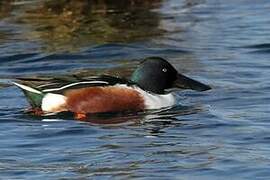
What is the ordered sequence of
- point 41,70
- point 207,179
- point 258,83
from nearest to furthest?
1. point 207,179
2. point 258,83
3. point 41,70

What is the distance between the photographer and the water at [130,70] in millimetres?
10250

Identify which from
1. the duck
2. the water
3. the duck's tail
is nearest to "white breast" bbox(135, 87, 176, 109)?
the duck

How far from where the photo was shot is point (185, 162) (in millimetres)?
10266

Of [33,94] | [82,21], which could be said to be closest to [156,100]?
[33,94]

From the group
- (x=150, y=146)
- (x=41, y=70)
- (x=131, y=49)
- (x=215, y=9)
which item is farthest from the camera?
(x=215, y=9)

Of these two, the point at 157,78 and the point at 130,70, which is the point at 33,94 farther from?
the point at 130,70

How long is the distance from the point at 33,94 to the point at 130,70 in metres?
2.52

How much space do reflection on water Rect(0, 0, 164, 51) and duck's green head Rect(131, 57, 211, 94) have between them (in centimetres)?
327

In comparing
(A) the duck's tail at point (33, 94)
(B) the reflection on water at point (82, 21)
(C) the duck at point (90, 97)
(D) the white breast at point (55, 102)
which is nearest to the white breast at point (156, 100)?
(C) the duck at point (90, 97)

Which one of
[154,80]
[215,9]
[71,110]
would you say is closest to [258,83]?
[154,80]

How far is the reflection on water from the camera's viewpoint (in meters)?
17.0

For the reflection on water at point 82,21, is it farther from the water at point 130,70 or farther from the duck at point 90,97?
the duck at point 90,97

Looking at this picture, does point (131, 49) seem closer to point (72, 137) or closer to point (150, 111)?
point (150, 111)

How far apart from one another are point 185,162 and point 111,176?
2.54 ft
